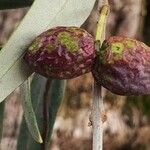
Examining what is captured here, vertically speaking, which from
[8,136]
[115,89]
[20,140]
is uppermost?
[115,89]

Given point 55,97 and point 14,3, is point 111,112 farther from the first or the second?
point 14,3

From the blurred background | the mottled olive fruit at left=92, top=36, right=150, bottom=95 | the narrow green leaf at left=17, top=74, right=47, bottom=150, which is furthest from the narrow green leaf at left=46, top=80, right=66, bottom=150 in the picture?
A: the blurred background

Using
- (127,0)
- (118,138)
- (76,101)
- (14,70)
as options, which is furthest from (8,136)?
(14,70)

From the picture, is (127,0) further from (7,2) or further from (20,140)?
(7,2)

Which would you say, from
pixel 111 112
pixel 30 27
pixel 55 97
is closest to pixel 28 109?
pixel 30 27

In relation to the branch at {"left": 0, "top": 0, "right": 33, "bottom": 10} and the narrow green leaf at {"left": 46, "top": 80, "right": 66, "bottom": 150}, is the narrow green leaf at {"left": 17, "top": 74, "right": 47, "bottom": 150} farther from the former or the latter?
the branch at {"left": 0, "top": 0, "right": 33, "bottom": 10}

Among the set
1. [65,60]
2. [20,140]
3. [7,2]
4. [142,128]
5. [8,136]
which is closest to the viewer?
[65,60]

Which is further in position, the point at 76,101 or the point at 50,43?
the point at 76,101
